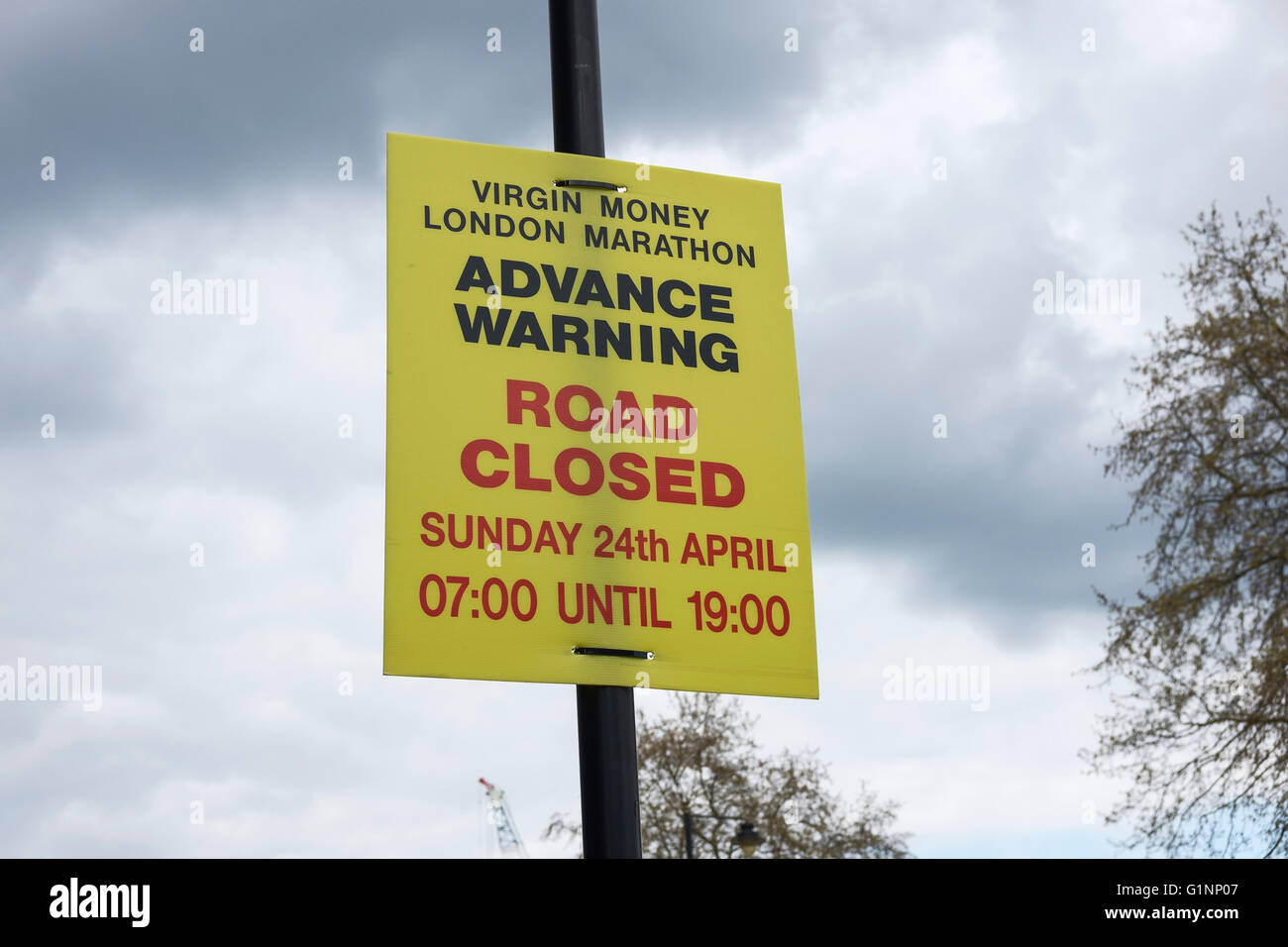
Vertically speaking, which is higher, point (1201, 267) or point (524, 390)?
point (1201, 267)

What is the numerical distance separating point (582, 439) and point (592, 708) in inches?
36.7

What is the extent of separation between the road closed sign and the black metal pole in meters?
0.08

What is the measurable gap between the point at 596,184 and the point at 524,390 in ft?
2.91

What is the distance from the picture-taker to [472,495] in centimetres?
448

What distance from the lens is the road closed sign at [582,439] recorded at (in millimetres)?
4406

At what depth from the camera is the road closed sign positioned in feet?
14.5

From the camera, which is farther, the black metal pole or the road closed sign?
the road closed sign

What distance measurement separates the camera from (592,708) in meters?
4.29

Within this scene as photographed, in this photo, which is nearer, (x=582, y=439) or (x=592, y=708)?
(x=592, y=708)

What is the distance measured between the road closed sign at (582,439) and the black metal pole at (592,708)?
8 cm

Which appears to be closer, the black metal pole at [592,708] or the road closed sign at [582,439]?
the black metal pole at [592,708]
